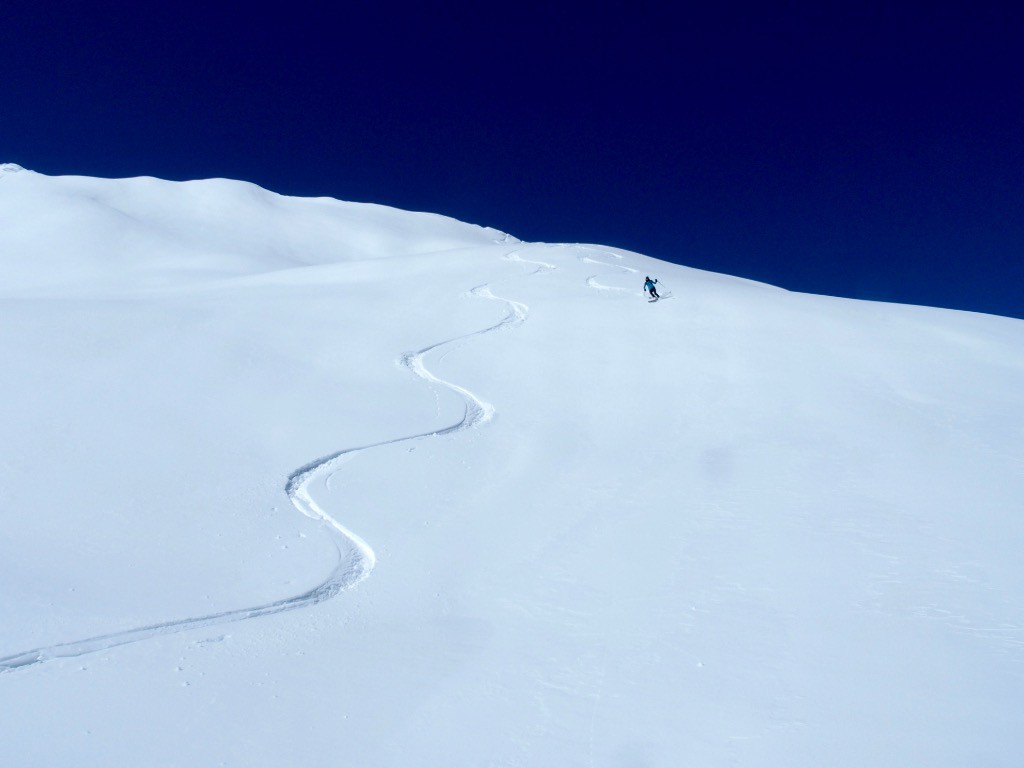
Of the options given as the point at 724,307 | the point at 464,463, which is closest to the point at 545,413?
the point at 464,463

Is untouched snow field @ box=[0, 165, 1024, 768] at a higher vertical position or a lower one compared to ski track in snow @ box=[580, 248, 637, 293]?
lower

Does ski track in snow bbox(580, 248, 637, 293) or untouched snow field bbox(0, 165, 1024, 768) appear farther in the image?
ski track in snow bbox(580, 248, 637, 293)

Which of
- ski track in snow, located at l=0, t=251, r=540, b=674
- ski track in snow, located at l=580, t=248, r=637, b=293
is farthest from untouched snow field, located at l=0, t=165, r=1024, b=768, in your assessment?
ski track in snow, located at l=580, t=248, r=637, b=293

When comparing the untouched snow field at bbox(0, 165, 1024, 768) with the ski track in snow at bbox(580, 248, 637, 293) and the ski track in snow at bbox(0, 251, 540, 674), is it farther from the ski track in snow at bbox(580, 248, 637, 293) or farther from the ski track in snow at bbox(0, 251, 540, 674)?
the ski track in snow at bbox(580, 248, 637, 293)

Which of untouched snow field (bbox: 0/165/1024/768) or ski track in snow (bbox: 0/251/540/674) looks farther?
ski track in snow (bbox: 0/251/540/674)

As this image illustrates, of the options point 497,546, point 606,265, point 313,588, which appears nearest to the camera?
point 313,588

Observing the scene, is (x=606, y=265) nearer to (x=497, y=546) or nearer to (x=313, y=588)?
(x=497, y=546)

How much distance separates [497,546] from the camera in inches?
271

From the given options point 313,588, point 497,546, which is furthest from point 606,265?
point 313,588

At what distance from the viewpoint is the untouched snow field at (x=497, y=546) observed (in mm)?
4555

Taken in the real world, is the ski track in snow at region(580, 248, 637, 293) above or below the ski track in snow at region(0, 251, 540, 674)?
above

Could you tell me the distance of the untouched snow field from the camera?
14.9ft

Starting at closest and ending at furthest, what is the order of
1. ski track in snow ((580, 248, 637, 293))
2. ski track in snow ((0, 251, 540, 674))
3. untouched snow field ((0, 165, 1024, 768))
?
1. untouched snow field ((0, 165, 1024, 768))
2. ski track in snow ((0, 251, 540, 674))
3. ski track in snow ((580, 248, 637, 293))

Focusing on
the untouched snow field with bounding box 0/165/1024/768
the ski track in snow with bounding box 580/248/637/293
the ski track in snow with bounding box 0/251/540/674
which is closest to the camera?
the untouched snow field with bounding box 0/165/1024/768
